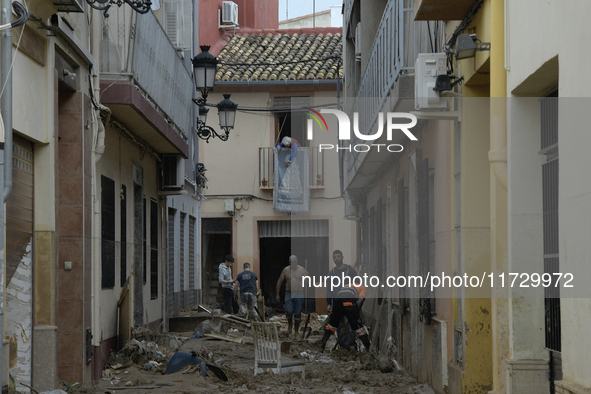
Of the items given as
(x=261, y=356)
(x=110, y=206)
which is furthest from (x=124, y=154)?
(x=261, y=356)

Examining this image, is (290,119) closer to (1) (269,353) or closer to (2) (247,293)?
(2) (247,293)

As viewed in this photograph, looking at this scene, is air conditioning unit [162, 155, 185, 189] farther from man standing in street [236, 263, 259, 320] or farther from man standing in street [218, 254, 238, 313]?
man standing in street [218, 254, 238, 313]

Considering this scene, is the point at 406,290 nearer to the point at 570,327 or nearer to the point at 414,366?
the point at 414,366

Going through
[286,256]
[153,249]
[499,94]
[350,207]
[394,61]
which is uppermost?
[394,61]

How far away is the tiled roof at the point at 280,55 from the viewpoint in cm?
2744

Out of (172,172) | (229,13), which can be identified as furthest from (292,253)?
(172,172)

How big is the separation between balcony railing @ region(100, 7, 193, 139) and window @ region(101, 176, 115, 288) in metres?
1.48

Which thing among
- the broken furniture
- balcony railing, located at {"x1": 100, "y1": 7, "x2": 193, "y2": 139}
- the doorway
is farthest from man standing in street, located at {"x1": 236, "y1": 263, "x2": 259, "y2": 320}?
the broken furniture

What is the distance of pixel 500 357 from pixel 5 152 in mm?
4318

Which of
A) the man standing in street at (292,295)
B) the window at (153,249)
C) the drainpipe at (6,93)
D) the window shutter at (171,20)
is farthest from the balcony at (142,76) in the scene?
the man standing in street at (292,295)

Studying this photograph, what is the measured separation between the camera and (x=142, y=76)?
11.9m

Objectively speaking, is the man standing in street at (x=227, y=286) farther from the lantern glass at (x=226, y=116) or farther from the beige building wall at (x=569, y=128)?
the beige building wall at (x=569, y=128)

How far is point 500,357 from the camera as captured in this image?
6.63 metres

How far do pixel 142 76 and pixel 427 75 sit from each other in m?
5.20
